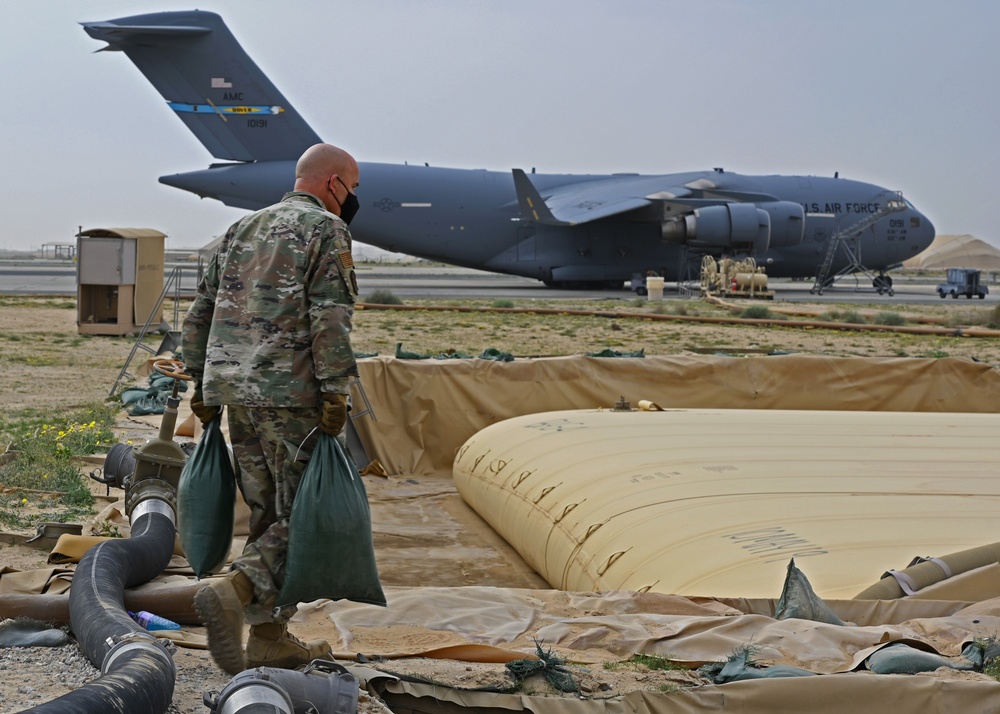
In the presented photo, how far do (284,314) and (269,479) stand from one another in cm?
51

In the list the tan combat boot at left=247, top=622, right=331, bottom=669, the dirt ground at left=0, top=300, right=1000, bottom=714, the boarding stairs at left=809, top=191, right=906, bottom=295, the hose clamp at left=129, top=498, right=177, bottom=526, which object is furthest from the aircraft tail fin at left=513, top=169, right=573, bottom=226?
the tan combat boot at left=247, top=622, right=331, bottom=669

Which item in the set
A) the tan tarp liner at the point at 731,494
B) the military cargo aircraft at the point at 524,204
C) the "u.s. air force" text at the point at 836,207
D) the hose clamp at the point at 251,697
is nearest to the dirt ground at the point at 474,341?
the tan tarp liner at the point at 731,494

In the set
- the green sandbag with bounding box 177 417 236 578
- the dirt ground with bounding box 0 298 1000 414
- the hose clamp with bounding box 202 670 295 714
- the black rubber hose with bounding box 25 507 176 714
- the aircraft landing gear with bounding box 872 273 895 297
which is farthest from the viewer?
the aircraft landing gear with bounding box 872 273 895 297

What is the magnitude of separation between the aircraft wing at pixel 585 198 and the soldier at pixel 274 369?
2435cm

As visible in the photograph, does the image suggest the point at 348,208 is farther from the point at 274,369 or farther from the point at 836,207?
the point at 836,207

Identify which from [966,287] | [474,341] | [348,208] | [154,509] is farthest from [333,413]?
[966,287]

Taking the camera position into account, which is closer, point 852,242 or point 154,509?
point 154,509

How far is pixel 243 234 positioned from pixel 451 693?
1506 mm

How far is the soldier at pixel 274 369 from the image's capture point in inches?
124

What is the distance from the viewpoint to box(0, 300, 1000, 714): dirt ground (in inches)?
121

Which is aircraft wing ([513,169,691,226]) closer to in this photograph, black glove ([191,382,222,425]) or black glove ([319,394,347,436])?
black glove ([191,382,222,425])

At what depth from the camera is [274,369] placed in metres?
3.21

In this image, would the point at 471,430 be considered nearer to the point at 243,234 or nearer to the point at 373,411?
the point at 373,411

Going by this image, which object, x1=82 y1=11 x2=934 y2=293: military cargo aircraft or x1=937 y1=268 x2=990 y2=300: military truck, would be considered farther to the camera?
x1=937 y1=268 x2=990 y2=300: military truck
